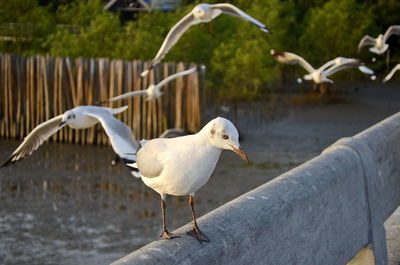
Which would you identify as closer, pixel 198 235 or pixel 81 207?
pixel 198 235

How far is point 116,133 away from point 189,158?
424 centimetres

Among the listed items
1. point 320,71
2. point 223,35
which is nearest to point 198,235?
point 320,71

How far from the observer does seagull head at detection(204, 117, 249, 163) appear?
3186 mm

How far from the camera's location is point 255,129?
22.4 m

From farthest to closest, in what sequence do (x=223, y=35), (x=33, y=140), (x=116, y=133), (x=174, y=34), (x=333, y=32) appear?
(x=333, y=32)
(x=223, y=35)
(x=174, y=34)
(x=116, y=133)
(x=33, y=140)

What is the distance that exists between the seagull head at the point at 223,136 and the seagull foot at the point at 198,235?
1.07 ft

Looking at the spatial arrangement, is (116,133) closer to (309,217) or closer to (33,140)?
(33,140)

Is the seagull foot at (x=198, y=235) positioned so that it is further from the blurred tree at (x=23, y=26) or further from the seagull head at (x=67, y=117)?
the blurred tree at (x=23, y=26)

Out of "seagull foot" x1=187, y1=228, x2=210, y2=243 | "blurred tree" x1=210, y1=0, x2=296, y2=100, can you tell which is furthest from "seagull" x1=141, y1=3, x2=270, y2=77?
"blurred tree" x1=210, y1=0, x2=296, y2=100

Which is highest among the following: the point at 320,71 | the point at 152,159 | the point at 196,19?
the point at 196,19

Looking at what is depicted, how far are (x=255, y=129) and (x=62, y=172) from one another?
6.83m

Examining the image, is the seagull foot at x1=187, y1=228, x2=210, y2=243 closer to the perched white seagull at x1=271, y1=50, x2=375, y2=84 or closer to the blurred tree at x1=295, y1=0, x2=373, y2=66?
the perched white seagull at x1=271, y1=50, x2=375, y2=84

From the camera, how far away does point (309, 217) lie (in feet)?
12.1

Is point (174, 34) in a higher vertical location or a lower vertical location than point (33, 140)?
higher
